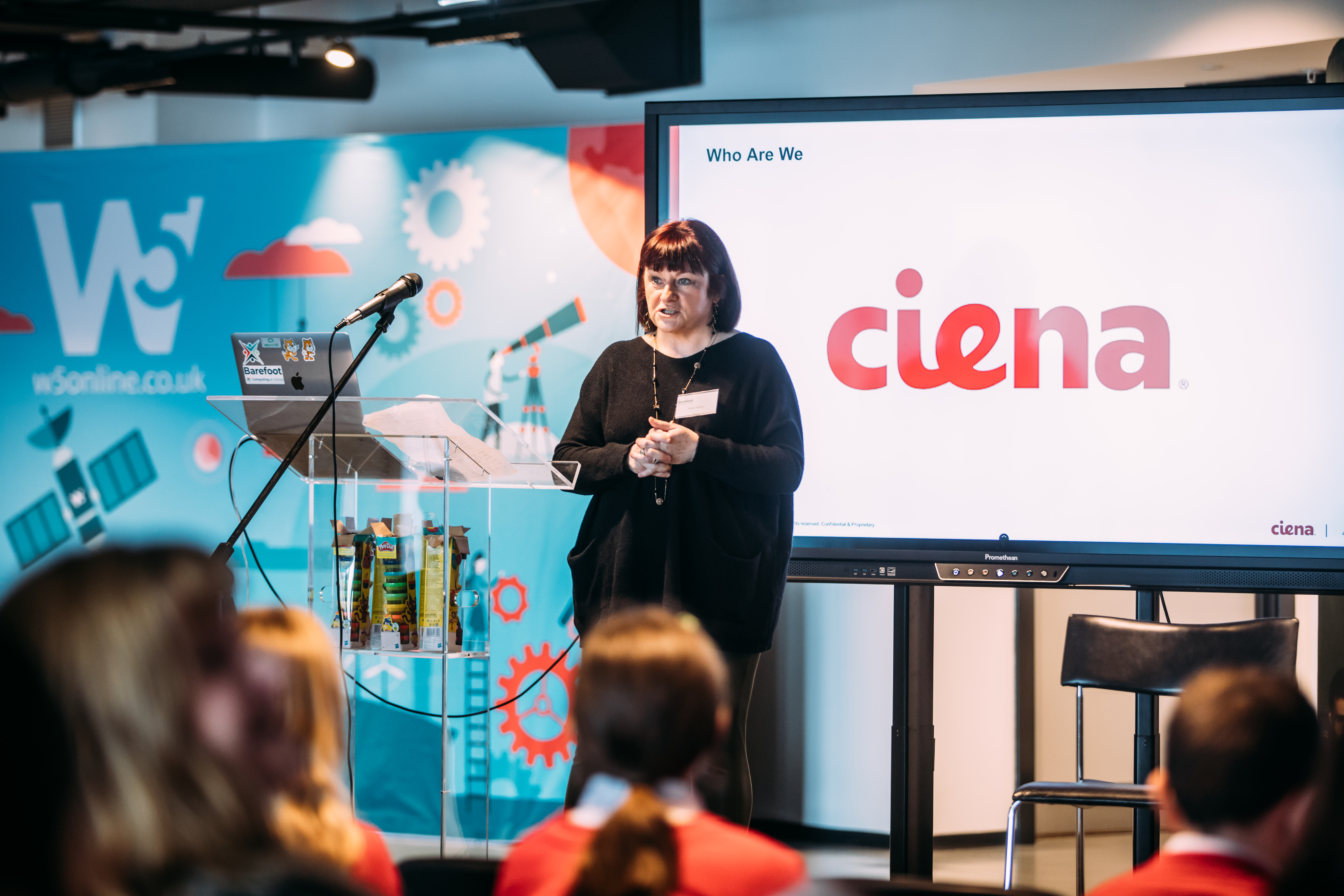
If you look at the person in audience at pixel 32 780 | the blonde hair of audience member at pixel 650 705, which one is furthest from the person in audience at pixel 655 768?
the person in audience at pixel 32 780

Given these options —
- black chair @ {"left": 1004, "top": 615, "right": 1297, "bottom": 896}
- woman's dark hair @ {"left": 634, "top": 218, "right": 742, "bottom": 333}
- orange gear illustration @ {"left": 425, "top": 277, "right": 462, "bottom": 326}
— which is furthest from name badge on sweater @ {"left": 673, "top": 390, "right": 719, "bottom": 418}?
orange gear illustration @ {"left": 425, "top": 277, "right": 462, "bottom": 326}

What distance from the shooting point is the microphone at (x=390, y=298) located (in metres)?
2.44

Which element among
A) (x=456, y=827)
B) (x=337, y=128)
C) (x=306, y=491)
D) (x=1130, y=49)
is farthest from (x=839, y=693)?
(x=337, y=128)

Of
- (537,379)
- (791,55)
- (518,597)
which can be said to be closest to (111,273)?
(537,379)

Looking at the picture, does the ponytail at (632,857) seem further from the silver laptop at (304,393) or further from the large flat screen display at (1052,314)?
the large flat screen display at (1052,314)

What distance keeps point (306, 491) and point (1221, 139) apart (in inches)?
130

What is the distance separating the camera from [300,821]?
1225mm

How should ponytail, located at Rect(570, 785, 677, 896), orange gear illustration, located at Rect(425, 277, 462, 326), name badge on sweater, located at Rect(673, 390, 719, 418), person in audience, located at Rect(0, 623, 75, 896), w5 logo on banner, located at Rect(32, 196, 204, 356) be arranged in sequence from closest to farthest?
person in audience, located at Rect(0, 623, 75, 896) → ponytail, located at Rect(570, 785, 677, 896) → name badge on sweater, located at Rect(673, 390, 719, 418) → orange gear illustration, located at Rect(425, 277, 462, 326) → w5 logo on banner, located at Rect(32, 196, 204, 356)

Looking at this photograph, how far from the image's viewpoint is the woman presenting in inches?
98.6

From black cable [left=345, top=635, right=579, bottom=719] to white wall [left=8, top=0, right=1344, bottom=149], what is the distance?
1.92 metres

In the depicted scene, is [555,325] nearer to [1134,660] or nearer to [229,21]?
[229,21]

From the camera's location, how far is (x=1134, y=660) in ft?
9.29

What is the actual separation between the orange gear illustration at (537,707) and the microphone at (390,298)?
5.73 feet

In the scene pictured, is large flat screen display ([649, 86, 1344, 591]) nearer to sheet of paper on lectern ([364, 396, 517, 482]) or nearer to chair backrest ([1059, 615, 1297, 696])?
chair backrest ([1059, 615, 1297, 696])
